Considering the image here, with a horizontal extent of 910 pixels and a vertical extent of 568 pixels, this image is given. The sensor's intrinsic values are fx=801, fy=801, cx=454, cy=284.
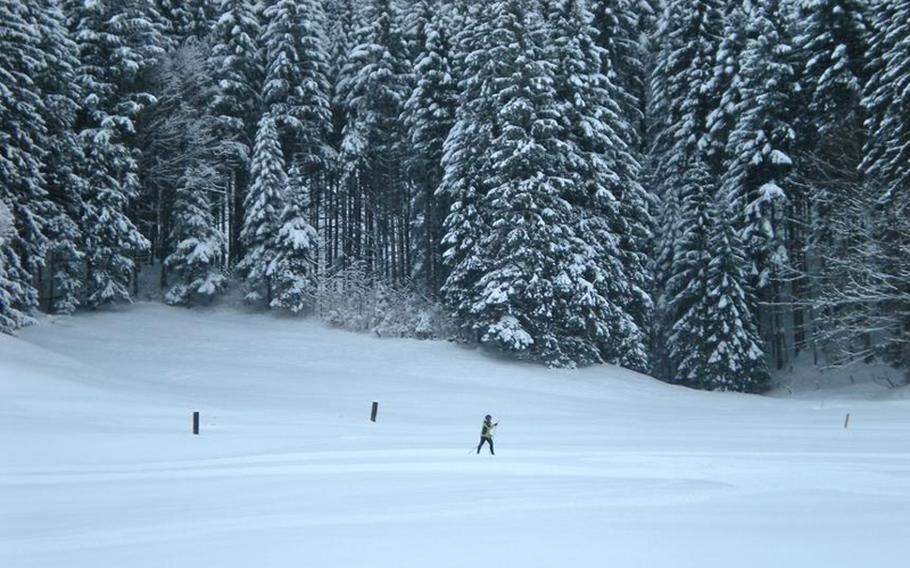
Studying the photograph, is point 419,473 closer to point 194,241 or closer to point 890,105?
point 890,105

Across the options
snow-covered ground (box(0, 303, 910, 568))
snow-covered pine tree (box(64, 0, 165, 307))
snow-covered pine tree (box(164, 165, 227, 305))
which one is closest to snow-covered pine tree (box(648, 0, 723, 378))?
snow-covered ground (box(0, 303, 910, 568))

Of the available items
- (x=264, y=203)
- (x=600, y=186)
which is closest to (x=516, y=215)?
(x=600, y=186)

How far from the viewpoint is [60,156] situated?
114 feet

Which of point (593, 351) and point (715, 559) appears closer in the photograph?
point (715, 559)

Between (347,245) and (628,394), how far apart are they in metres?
24.0

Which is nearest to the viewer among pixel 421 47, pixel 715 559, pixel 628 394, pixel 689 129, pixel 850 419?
pixel 715 559

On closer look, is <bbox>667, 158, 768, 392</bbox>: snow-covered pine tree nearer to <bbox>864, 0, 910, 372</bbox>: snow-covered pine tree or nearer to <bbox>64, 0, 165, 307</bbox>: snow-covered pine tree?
<bbox>864, 0, 910, 372</bbox>: snow-covered pine tree

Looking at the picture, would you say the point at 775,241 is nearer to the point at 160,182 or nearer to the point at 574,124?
the point at 574,124

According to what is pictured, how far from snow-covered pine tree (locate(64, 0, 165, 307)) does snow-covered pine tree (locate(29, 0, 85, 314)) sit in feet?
2.68

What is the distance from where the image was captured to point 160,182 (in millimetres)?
41281

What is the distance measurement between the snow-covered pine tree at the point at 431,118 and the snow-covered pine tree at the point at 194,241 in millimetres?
10230

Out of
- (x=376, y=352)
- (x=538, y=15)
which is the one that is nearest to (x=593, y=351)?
(x=376, y=352)

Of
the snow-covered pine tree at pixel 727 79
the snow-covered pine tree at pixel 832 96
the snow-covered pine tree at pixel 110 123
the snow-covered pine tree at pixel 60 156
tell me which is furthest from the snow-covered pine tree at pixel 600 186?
the snow-covered pine tree at pixel 60 156

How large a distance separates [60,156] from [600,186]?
23.4 m
